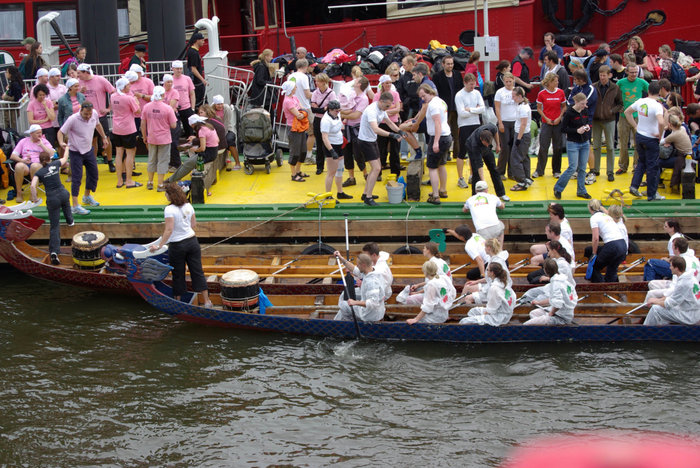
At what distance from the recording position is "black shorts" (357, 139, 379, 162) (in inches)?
506

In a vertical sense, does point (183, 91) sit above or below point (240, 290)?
above

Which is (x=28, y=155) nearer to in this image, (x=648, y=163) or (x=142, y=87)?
(x=142, y=87)

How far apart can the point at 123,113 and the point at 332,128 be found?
3439 millimetres

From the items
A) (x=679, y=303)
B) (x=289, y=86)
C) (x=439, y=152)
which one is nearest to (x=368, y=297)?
(x=439, y=152)

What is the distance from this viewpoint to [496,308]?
403 inches

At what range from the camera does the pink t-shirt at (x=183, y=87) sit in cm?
1453

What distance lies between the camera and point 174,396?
945cm

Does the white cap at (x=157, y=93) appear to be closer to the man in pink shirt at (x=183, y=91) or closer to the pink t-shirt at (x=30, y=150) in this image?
the man in pink shirt at (x=183, y=91)

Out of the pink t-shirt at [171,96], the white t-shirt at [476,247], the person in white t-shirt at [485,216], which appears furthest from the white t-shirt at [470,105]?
the pink t-shirt at [171,96]

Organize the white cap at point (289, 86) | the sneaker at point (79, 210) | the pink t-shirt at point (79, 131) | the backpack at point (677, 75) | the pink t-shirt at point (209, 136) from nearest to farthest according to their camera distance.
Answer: the pink t-shirt at point (79, 131), the sneaker at point (79, 210), the pink t-shirt at point (209, 136), the white cap at point (289, 86), the backpack at point (677, 75)

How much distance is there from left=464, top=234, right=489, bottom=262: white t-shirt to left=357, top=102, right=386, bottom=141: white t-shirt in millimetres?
2367

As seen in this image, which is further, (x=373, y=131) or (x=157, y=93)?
(x=157, y=93)

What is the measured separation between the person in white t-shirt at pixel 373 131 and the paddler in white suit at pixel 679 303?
14.7 ft

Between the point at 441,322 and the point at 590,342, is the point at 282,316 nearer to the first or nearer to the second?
the point at 441,322
